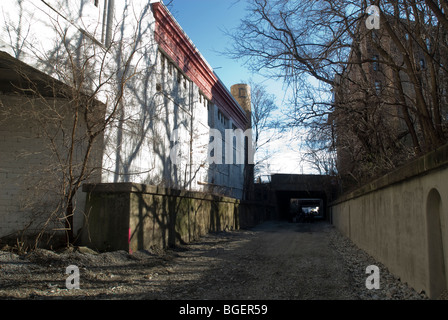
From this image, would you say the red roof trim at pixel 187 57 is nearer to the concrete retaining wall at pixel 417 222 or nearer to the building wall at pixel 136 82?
the building wall at pixel 136 82

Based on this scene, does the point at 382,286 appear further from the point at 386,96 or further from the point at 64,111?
the point at 64,111

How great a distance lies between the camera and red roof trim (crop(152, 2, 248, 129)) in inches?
528

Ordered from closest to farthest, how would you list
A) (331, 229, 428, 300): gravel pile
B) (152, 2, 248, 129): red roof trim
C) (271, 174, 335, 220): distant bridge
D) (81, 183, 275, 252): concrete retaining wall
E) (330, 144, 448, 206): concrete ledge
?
(330, 144, 448, 206): concrete ledge → (331, 229, 428, 300): gravel pile → (81, 183, 275, 252): concrete retaining wall → (152, 2, 248, 129): red roof trim → (271, 174, 335, 220): distant bridge

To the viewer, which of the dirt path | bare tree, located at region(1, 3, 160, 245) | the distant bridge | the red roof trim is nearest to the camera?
the dirt path

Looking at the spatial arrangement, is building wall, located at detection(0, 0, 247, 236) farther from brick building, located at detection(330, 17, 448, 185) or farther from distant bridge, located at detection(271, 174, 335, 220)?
distant bridge, located at detection(271, 174, 335, 220)

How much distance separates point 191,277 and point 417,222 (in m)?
3.86

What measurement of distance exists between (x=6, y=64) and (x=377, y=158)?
10056 millimetres

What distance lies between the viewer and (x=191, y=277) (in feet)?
20.9

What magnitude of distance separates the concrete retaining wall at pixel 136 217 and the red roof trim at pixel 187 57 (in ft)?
21.9

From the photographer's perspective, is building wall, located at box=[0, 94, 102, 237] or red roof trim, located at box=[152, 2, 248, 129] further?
red roof trim, located at box=[152, 2, 248, 129]

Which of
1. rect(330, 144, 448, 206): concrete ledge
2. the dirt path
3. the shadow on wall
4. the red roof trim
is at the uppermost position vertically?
the red roof trim

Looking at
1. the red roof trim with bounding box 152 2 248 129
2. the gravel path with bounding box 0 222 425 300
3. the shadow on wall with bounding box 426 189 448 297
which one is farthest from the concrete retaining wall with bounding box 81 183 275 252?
the red roof trim with bounding box 152 2 248 129

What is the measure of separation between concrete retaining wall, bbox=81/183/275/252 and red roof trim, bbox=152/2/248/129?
6683 mm
